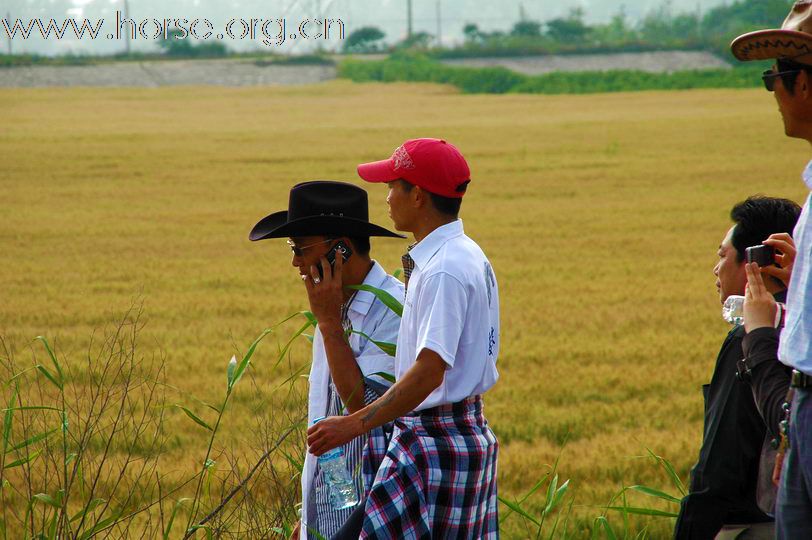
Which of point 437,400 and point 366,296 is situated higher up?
point 366,296

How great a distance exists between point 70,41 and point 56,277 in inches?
7662

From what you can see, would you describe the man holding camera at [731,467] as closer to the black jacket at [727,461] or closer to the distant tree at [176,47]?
the black jacket at [727,461]

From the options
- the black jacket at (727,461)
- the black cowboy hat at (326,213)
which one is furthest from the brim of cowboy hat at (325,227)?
the black jacket at (727,461)

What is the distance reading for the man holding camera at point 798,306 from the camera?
7.17 ft

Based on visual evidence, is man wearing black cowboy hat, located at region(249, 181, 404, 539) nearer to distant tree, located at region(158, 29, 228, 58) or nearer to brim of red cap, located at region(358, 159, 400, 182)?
brim of red cap, located at region(358, 159, 400, 182)

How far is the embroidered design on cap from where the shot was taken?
310 cm

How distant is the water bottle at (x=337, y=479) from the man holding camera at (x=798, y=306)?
1.27m

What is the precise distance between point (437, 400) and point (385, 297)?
42 cm

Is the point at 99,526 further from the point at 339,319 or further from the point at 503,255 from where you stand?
the point at 503,255

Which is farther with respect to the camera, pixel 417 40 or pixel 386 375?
pixel 417 40

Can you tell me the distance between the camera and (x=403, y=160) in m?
3.11

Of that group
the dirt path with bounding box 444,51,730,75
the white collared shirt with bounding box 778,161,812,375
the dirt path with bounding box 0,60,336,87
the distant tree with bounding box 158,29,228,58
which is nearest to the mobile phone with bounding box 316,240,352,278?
the white collared shirt with bounding box 778,161,812,375

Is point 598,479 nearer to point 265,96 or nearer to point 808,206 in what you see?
point 808,206

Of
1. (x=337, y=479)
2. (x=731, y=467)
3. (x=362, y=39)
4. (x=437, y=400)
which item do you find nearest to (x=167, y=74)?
(x=362, y=39)
